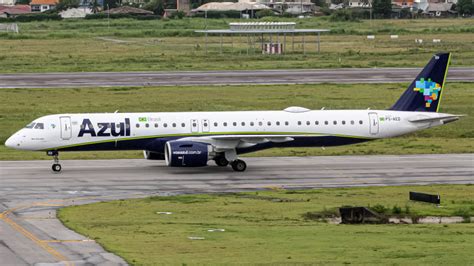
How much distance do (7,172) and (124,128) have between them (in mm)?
6838

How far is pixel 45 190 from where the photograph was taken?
160 ft

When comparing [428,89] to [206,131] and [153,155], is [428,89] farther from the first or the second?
[153,155]

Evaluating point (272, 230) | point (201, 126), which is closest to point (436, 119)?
point (201, 126)

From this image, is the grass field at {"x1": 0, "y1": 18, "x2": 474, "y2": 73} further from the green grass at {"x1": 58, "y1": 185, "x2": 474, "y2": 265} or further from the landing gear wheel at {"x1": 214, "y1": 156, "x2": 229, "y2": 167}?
the green grass at {"x1": 58, "y1": 185, "x2": 474, "y2": 265}

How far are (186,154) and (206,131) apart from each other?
284 cm

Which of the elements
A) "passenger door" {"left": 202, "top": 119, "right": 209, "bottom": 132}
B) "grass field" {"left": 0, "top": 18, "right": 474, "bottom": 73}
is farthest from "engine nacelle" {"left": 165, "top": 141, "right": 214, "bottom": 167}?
"grass field" {"left": 0, "top": 18, "right": 474, "bottom": 73}

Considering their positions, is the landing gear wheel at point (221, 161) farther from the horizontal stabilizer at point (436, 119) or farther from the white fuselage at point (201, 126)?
the horizontal stabilizer at point (436, 119)

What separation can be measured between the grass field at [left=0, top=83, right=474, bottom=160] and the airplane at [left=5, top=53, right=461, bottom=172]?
4.79m

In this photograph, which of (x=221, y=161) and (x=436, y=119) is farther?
(x=436, y=119)

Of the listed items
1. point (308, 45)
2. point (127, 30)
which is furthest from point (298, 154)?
point (127, 30)

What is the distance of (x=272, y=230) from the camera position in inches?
1464

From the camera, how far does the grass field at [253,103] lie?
2511 inches

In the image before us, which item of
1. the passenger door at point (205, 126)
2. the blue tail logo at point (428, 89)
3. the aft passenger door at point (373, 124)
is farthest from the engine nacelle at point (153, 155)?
the blue tail logo at point (428, 89)

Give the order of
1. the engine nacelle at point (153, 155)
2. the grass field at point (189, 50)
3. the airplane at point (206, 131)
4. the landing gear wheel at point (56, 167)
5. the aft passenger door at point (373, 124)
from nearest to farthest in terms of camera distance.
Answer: the airplane at point (206, 131) → the landing gear wheel at point (56, 167) → the engine nacelle at point (153, 155) → the aft passenger door at point (373, 124) → the grass field at point (189, 50)
